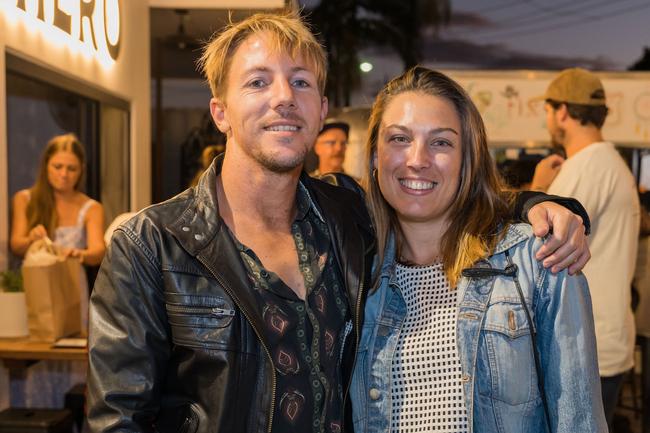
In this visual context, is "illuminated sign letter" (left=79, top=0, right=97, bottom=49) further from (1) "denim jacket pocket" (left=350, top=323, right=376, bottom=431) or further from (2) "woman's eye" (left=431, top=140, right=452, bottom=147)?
(1) "denim jacket pocket" (left=350, top=323, right=376, bottom=431)

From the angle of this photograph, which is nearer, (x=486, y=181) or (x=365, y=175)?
(x=486, y=181)

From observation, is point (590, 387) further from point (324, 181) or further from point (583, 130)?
point (583, 130)

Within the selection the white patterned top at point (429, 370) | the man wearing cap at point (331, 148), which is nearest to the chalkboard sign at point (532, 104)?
the man wearing cap at point (331, 148)

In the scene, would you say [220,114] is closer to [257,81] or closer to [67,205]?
[257,81]

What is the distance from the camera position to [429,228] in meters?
1.94

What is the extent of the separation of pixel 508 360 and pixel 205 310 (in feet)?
2.31

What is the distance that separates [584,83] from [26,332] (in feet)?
9.29

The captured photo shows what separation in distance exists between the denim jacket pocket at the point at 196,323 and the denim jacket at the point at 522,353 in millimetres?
406

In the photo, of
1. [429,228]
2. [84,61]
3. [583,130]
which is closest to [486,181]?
[429,228]

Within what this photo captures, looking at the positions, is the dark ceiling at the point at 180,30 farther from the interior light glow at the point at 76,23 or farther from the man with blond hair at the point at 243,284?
the man with blond hair at the point at 243,284

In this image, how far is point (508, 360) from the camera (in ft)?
5.51

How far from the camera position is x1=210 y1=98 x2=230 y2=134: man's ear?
190 cm

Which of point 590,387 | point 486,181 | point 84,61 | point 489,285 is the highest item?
point 84,61

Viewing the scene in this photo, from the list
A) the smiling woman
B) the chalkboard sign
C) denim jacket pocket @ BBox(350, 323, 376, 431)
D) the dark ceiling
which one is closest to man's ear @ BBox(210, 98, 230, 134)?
the smiling woman
